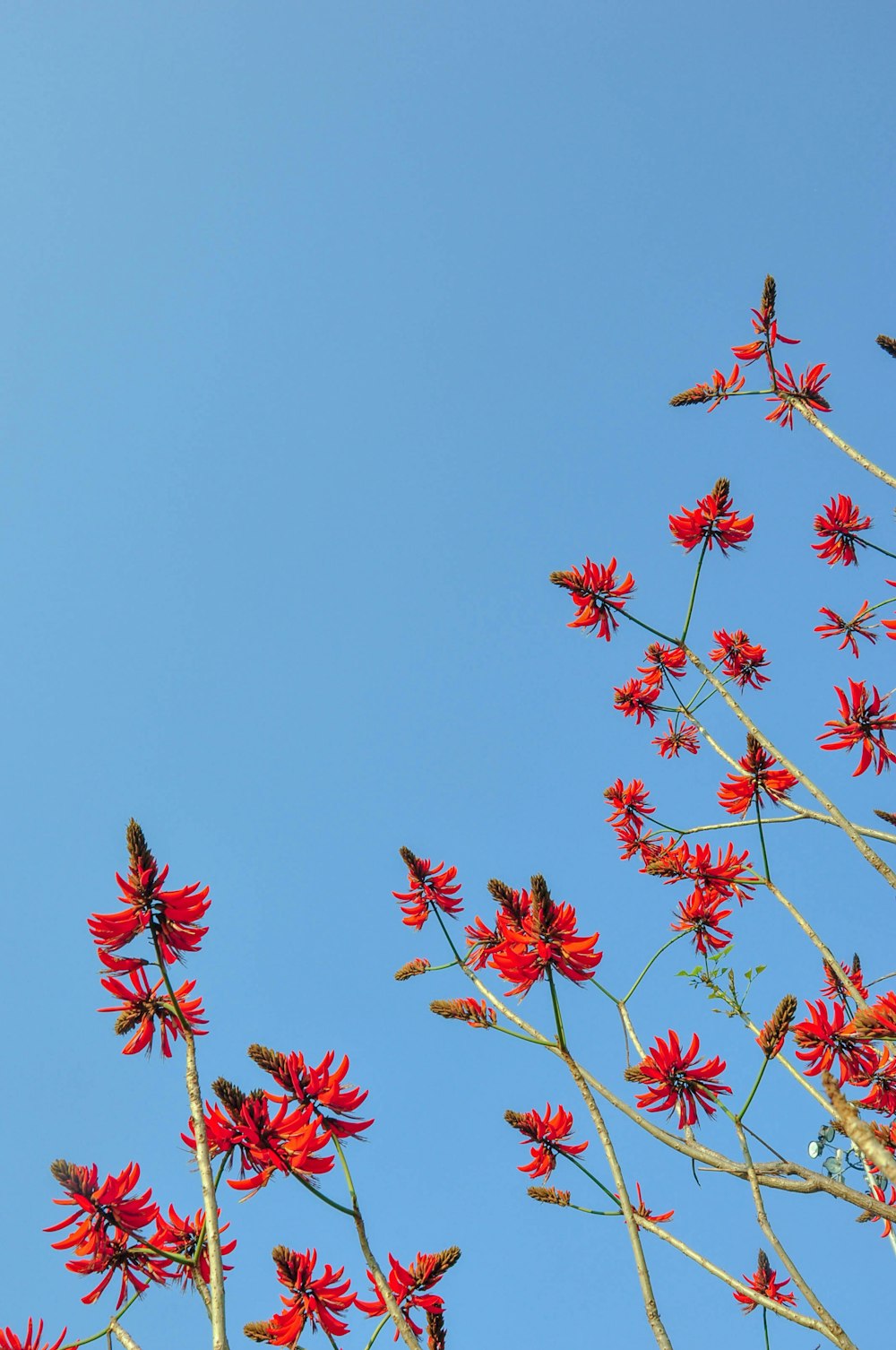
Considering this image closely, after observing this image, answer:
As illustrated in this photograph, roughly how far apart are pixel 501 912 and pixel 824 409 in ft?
11.8

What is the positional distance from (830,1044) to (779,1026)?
110 centimetres

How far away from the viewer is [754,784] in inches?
189

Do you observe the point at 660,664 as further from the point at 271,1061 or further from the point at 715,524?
the point at 271,1061

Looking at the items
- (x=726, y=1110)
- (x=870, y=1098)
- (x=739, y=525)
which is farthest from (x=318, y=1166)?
(x=739, y=525)

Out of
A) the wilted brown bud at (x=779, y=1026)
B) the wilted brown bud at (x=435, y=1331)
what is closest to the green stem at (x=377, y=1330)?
the wilted brown bud at (x=435, y=1331)

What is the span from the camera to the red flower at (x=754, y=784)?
15.6 feet

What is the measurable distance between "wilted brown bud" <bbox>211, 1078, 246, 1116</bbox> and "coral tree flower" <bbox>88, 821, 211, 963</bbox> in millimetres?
328

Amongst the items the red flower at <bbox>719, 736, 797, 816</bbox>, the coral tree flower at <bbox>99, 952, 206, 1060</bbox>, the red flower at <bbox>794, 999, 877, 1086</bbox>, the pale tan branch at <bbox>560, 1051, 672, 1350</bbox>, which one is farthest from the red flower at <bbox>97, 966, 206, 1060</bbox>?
the red flower at <bbox>719, 736, 797, 816</bbox>

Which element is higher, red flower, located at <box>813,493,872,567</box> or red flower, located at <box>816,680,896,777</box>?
red flower, located at <box>813,493,872,567</box>

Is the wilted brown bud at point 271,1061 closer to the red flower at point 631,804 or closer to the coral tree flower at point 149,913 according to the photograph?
the coral tree flower at point 149,913

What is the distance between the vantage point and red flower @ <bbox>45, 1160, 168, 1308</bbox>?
200 cm

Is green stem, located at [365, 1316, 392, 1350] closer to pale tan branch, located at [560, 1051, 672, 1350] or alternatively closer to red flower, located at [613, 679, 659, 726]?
pale tan branch, located at [560, 1051, 672, 1350]

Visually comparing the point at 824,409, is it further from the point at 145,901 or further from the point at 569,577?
the point at 145,901

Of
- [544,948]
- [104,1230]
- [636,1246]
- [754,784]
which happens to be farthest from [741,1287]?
[754,784]
